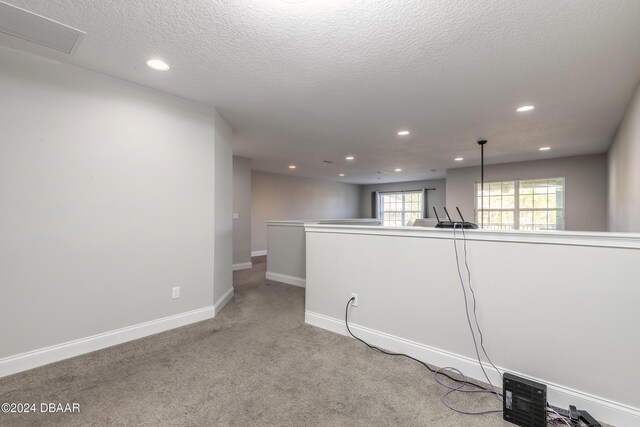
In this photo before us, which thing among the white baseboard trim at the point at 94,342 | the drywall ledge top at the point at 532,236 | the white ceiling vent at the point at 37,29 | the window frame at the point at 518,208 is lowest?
the white baseboard trim at the point at 94,342

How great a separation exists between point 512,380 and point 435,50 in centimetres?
229

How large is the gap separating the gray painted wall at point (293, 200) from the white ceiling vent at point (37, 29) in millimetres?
5826

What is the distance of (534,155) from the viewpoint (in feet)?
19.1

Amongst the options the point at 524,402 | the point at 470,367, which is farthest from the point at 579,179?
the point at 524,402

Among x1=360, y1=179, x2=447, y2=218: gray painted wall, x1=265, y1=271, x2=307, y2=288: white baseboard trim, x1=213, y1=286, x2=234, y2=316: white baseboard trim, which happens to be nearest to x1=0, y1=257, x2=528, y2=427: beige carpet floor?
x1=213, y1=286, x2=234, y2=316: white baseboard trim

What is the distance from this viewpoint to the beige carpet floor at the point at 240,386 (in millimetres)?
1647

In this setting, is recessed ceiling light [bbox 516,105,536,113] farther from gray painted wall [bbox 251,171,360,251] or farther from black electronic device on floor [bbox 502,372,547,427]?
gray painted wall [bbox 251,171,360,251]

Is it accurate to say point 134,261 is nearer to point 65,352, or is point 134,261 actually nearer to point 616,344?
point 65,352

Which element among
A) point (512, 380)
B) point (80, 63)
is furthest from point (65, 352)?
point (512, 380)

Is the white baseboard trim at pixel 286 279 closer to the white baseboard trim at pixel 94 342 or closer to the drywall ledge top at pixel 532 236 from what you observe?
the white baseboard trim at pixel 94 342

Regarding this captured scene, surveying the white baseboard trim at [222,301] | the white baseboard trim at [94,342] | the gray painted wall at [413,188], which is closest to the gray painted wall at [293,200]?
the gray painted wall at [413,188]

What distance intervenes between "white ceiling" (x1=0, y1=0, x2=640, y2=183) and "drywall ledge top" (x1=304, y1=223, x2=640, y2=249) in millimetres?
1354

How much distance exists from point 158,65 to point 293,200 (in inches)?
264

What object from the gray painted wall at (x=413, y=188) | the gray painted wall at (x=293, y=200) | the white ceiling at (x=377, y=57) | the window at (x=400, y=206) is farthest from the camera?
the window at (x=400, y=206)
